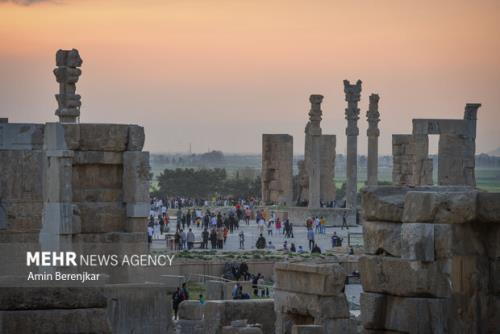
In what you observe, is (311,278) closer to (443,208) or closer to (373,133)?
(443,208)

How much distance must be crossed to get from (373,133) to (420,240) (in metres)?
57.8

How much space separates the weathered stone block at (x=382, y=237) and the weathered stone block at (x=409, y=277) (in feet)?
0.23

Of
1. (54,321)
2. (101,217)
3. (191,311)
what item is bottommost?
(191,311)

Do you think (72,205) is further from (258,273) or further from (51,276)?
(258,273)

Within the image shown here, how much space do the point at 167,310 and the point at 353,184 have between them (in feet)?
174

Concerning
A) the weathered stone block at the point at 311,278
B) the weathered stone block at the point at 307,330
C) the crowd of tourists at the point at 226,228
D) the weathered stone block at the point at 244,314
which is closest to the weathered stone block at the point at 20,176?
the weathered stone block at the point at 244,314

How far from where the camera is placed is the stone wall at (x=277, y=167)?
Result: 70.2m

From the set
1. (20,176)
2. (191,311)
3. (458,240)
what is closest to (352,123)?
(191,311)

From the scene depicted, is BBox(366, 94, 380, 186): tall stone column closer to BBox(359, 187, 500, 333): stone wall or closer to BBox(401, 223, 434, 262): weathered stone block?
BBox(359, 187, 500, 333): stone wall

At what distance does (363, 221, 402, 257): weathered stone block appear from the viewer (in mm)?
10016

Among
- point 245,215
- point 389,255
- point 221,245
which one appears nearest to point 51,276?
point 389,255

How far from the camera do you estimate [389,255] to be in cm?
1009

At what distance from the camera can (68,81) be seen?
27094 mm

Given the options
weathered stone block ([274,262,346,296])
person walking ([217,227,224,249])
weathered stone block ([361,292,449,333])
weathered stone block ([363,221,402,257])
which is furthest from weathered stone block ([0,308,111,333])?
person walking ([217,227,224,249])
